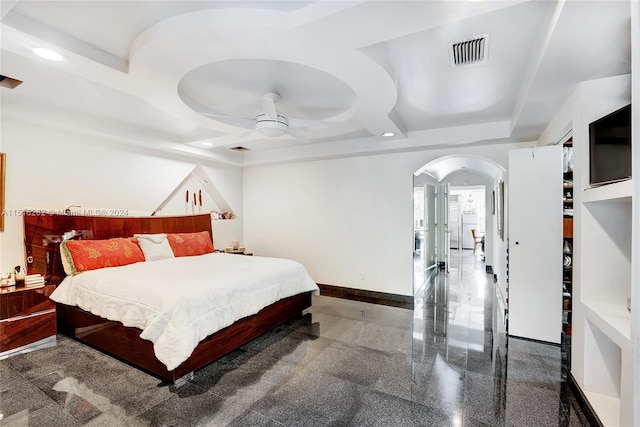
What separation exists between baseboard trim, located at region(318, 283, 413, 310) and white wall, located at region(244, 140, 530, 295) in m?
0.08

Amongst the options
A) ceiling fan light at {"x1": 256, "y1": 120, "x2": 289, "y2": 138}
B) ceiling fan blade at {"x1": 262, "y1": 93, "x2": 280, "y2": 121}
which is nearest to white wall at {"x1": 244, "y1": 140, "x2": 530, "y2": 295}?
ceiling fan light at {"x1": 256, "y1": 120, "x2": 289, "y2": 138}

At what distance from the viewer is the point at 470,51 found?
2.20 meters

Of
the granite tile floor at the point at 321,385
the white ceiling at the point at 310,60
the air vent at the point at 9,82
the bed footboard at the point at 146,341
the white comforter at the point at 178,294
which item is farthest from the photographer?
the air vent at the point at 9,82

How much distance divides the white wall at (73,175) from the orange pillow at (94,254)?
489 millimetres

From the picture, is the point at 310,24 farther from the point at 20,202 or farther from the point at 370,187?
the point at 20,202

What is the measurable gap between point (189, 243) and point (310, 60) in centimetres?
335

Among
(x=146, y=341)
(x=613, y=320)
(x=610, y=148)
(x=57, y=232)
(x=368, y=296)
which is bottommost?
(x=368, y=296)

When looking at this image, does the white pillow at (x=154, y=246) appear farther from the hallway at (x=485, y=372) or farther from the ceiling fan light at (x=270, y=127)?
the hallway at (x=485, y=372)

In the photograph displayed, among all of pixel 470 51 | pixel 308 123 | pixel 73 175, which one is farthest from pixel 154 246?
pixel 470 51

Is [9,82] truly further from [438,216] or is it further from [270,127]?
[438,216]

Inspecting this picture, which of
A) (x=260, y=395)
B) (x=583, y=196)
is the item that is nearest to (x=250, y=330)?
(x=260, y=395)

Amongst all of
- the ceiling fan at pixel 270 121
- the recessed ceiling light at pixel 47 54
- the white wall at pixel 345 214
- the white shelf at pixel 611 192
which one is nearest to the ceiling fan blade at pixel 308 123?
the ceiling fan at pixel 270 121

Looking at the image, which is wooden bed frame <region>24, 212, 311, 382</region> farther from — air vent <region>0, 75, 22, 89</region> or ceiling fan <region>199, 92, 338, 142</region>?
ceiling fan <region>199, 92, 338, 142</region>

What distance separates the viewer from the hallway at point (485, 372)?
6.47ft
